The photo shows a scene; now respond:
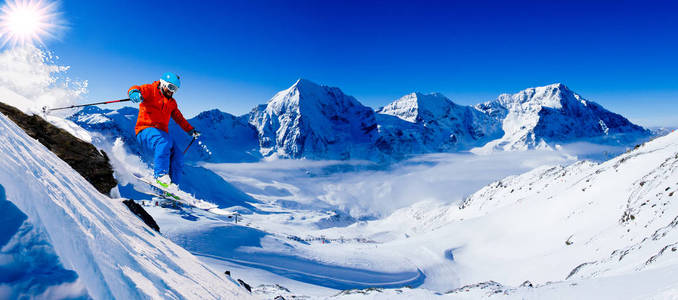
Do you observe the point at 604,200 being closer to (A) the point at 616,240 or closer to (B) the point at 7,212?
(A) the point at 616,240

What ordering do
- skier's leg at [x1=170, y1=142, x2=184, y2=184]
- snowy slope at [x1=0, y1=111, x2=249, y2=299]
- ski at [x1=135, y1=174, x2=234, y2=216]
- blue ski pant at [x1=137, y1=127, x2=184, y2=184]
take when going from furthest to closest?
1. ski at [x1=135, y1=174, x2=234, y2=216]
2. skier's leg at [x1=170, y1=142, x2=184, y2=184]
3. blue ski pant at [x1=137, y1=127, x2=184, y2=184]
4. snowy slope at [x1=0, y1=111, x2=249, y2=299]

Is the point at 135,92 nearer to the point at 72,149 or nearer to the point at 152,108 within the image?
the point at 152,108

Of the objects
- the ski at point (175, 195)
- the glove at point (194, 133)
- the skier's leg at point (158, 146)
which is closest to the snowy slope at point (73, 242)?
the skier's leg at point (158, 146)

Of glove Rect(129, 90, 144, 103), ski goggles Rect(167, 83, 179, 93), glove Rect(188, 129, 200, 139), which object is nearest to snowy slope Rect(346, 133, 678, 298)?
glove Rect(188, 129, 200, 139)

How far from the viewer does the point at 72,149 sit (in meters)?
7.48

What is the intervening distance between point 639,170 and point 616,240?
1223 centimetres

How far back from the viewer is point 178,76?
721 cm

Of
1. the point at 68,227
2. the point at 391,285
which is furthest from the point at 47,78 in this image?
the point at 391,285

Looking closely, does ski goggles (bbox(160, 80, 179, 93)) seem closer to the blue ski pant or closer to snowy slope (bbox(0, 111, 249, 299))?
the blue ski pant

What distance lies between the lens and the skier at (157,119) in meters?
6.80

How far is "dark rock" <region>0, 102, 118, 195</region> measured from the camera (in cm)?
683

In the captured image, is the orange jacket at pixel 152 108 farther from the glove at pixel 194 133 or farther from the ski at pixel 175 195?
the ski at pixel 175 195

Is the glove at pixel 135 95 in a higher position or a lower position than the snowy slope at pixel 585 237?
higher

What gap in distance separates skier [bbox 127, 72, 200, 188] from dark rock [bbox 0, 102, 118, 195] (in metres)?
1.58
